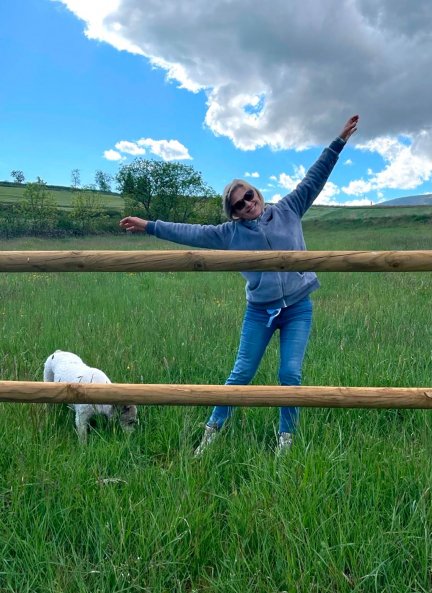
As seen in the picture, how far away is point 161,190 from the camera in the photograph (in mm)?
71188

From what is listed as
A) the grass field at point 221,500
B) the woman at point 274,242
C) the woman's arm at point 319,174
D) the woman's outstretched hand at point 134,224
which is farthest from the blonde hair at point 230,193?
the grass field at point 221,500

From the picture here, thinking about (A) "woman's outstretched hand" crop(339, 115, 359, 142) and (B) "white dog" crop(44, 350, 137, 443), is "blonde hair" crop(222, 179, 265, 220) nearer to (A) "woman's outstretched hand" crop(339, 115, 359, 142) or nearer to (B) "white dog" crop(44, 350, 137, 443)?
(A) "woman's outstretched hand" crop(339, 115, 359, 142)

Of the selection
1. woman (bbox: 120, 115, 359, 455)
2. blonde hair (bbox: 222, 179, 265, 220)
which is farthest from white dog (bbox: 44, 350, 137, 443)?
blonde hair (bbox: 222, 179, 265, 220)

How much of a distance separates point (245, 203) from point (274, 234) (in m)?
0.29

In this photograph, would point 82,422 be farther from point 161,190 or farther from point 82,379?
point 161,190

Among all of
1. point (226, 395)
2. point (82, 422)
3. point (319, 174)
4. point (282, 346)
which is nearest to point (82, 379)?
point (82, 422)

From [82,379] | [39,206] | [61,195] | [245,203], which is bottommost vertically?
[82,379]

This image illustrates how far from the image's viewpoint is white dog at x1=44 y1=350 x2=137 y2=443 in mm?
3168

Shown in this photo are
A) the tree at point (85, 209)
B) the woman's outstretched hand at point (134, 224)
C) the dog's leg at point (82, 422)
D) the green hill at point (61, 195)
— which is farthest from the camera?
the green hill at point (61, 195)

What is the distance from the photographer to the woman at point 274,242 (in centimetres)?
317

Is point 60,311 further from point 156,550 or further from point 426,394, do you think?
point 426,394

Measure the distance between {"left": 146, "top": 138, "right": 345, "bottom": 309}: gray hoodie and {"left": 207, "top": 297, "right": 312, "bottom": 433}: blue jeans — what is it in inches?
4.0

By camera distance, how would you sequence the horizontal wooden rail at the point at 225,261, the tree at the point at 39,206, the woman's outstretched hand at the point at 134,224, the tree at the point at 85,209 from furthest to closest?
the tree at the point at 85,209 → the tree at the point at 39,206 → the woman's outstretched hand at the point at 134,224 → the horizontal wooden rail at the point at 225,261

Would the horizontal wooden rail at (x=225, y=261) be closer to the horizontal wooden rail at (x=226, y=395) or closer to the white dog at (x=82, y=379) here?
the horizontal wooden rail at (x=226, y=395)
